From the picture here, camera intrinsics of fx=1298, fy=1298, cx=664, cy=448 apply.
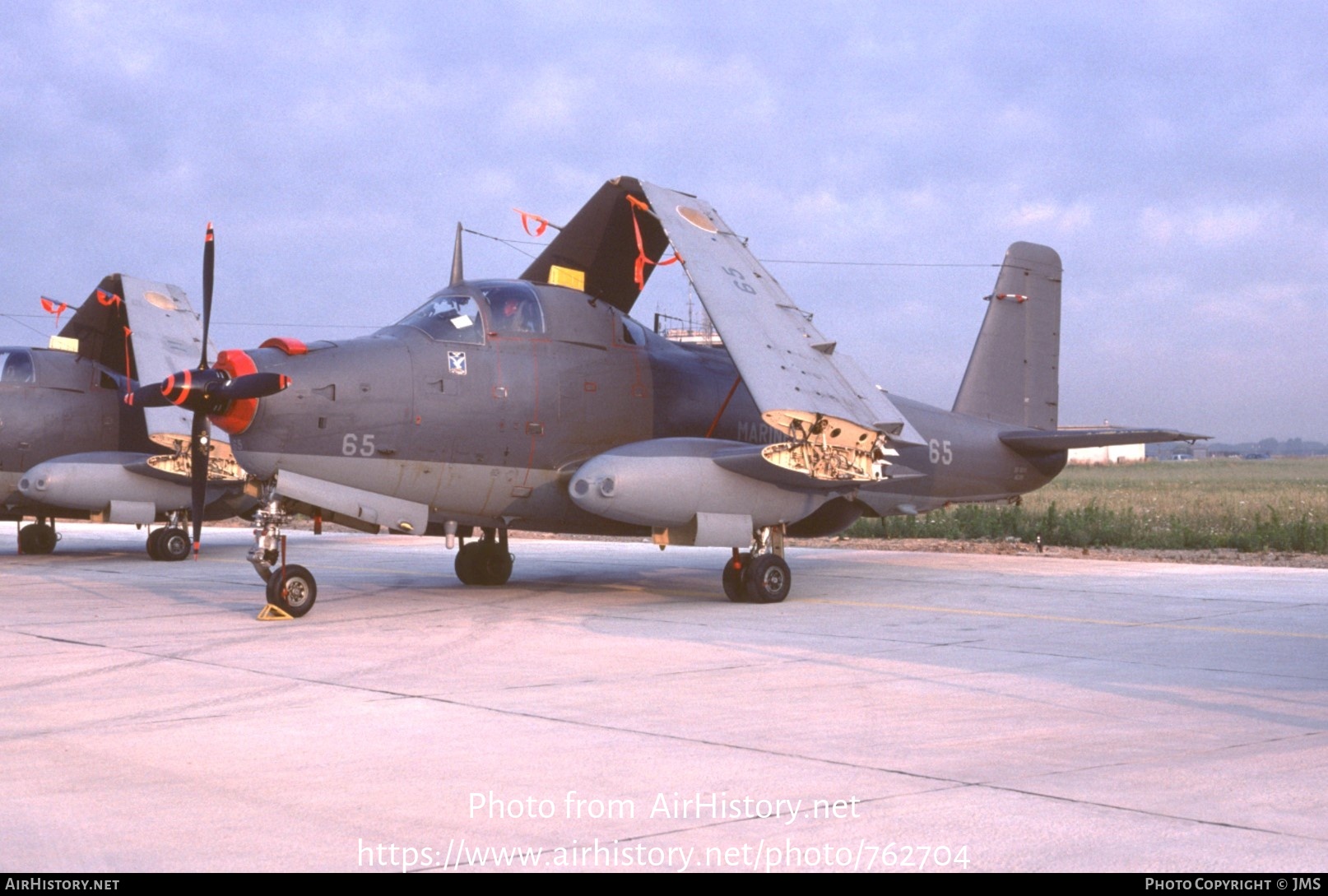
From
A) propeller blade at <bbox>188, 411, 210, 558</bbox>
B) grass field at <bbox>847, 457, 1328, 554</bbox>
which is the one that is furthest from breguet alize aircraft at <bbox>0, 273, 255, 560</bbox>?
grass field at <bbox>847, 457, 1328, 554</bbox>

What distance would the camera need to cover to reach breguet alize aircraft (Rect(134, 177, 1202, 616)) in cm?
1348

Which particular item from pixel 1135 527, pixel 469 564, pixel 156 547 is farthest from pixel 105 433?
pixel 1135 527

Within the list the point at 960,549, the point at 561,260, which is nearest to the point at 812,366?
the point at 561,260

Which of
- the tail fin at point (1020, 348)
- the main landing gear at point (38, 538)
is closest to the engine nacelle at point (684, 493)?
the tail fin at point (1020, 348)

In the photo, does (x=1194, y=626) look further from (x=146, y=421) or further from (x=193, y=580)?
(x=146, y=421)

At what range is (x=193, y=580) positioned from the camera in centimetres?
1856

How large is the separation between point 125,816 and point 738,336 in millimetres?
9482

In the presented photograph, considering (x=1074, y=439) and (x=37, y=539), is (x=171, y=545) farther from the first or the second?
(x=1074, y=439)

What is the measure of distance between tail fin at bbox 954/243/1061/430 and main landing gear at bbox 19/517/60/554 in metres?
17.2

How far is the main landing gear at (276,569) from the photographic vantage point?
13344mm

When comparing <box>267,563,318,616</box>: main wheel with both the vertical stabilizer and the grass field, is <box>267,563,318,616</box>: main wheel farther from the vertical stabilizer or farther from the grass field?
the grass field

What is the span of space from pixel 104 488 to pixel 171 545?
1802 millimetres

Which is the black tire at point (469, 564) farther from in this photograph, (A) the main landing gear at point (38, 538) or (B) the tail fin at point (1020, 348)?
(A) the main landing gear at point (38, 538)

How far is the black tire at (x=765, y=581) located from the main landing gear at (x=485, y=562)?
13.0ft
